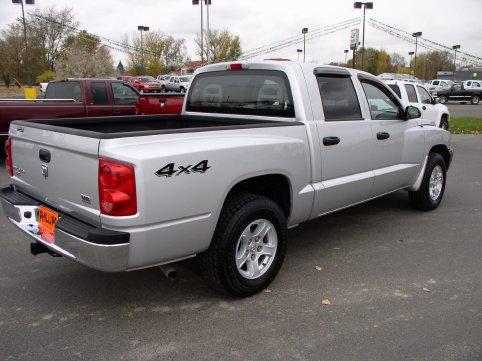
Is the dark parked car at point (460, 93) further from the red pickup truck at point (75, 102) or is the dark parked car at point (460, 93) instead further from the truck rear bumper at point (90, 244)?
the truck rear bumper at point (90, 244)

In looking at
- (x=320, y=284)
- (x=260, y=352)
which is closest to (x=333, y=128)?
(x=320, y=284)

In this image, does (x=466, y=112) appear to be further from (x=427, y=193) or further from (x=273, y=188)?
(x=273, y=188)

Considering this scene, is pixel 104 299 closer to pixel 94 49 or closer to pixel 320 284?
pixel 320 284

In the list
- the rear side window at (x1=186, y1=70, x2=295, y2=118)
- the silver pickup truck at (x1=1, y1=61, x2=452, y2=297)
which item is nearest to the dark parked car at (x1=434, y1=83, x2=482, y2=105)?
the silver pickup truck at (x1=1, y1=61, x2=452, y2=297)

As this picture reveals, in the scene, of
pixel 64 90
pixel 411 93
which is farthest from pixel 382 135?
pixel 411 93

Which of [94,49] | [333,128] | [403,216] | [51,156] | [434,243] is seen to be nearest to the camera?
[51,156]

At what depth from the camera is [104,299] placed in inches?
146

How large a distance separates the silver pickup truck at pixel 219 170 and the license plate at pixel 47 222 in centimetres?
1

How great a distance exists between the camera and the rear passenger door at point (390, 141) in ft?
16.3

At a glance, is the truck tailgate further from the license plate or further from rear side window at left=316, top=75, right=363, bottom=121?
rear side window at left=316, top=75, right=363, bottom=121

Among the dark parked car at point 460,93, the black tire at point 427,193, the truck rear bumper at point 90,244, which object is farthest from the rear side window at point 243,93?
the dark parked car at point 460,93

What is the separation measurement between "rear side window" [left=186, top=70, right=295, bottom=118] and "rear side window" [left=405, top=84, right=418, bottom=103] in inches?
350

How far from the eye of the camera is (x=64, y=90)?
10945 millimetres

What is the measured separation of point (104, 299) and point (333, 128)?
2452mm
